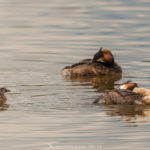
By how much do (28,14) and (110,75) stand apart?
Result: 10.7m

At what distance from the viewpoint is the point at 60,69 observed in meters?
17.7

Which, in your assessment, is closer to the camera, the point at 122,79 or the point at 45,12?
the point at 122,79

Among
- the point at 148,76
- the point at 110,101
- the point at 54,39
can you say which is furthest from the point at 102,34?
the point at 110,101

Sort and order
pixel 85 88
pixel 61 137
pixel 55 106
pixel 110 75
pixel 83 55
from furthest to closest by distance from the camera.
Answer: pixel 83 55 → pixel 110 75 → pixel 85 88 → pixel 55 106 → pixel 61 137

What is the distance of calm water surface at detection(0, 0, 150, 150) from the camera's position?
10.8m

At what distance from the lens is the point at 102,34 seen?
76.1ft

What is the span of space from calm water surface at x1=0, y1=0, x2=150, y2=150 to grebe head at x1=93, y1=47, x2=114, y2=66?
0.45 m

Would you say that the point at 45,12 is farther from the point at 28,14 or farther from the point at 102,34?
the point at 102,34

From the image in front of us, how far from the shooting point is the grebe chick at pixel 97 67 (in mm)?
17438

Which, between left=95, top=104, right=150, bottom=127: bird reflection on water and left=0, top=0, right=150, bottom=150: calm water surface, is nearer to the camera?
left=0, top=0, right=150, bottom=150: calm water surface

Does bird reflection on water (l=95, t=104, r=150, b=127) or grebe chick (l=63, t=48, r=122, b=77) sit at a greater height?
grebe chick (l=63, t=48, r=122, b=77)

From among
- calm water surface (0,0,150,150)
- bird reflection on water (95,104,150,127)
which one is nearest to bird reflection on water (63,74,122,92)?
calm water surface (0,0,150,150)

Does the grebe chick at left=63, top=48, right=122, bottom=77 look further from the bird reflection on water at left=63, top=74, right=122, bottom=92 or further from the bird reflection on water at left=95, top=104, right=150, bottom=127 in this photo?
the bird reflection on water at left=95, top=104, right=150, bottom=127

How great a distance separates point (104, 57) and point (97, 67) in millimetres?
538
